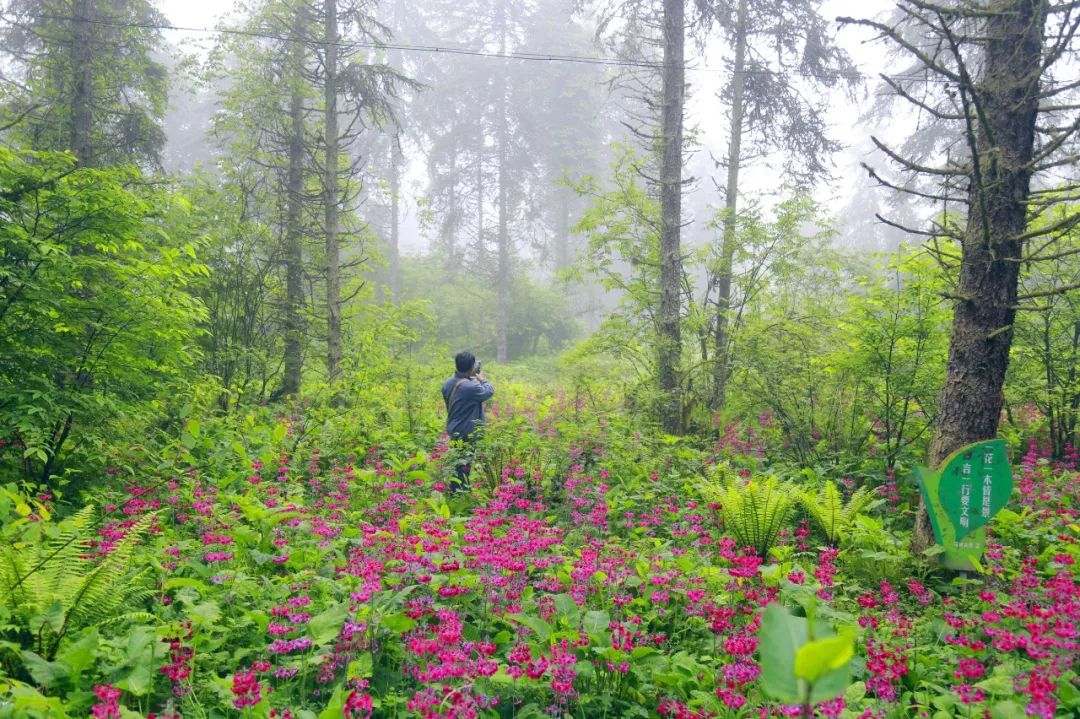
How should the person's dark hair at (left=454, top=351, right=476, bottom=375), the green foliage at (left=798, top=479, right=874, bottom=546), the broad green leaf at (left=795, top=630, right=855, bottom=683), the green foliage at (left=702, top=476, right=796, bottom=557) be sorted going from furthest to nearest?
the person's dark hair at (left=454, top=351, right=476, bottom=375) → the green foliage at (left=798, top=479, right=874, bottom=546) → the green foliage at (left=702, top=476, right=796, bottom=557) → the broad green leaf at (left=795, top=630, right=855, bottom=683)

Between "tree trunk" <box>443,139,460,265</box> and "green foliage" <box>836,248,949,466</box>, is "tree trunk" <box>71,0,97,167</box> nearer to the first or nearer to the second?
"green foliage" <box>836,248,949,466</box>

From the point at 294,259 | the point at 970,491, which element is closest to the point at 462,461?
the point at 970,491

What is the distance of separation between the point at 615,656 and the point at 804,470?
4084mm

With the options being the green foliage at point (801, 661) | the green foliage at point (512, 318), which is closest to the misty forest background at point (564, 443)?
the green foliage at point (801, 661)

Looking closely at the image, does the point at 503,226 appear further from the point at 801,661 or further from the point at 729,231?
the point at 801,661

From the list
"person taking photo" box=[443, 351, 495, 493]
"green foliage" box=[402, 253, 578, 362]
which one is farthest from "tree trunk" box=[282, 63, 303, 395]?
"green foliage" box=[402, 253, 578, 362]

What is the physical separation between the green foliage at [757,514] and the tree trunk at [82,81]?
10.5 metres

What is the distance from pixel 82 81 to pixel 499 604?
10741 millimetres

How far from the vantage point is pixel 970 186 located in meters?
3.86

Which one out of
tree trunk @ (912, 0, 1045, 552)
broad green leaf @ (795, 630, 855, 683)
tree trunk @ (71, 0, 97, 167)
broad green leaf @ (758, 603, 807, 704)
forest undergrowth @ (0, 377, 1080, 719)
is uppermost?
tree trunk @ (71, 0, 97, 167)

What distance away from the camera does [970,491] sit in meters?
3.70

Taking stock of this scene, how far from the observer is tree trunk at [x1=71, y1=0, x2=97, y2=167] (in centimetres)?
928

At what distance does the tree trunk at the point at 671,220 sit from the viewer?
8.84 metres

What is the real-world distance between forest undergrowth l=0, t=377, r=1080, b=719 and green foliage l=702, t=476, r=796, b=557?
0.02 m
